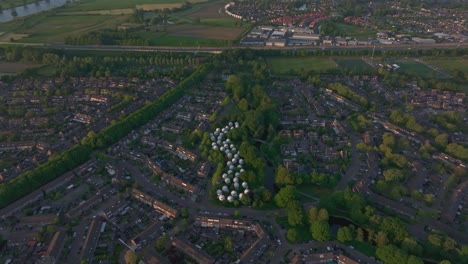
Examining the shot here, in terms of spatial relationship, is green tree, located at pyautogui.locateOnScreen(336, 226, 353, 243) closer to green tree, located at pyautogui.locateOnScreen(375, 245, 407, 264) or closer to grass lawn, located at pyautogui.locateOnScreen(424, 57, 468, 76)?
green tree, located at pyautogui.locateOnScreen(375, 245, 407, 264)

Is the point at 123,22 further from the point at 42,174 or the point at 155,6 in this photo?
the point at 42,174

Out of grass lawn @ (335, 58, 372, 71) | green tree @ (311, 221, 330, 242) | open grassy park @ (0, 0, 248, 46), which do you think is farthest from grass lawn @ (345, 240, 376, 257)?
open grassy park @ (0, 0, 248, 46)

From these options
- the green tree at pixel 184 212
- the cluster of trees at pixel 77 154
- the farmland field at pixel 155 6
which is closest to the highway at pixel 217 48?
the cluster of trees at pixel 77 154

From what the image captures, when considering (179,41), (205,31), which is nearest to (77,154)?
(179,41)

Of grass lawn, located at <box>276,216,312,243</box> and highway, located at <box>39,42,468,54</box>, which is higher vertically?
highway, located at <box>39,42,468,54</box>

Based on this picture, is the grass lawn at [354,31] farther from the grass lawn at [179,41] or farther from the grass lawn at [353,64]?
the grass lawn at [179,41]

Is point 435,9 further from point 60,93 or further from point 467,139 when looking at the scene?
point 60,93
